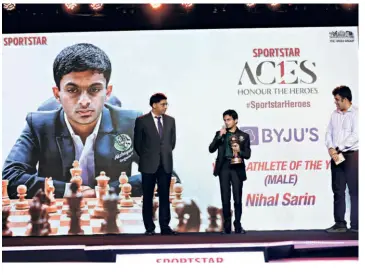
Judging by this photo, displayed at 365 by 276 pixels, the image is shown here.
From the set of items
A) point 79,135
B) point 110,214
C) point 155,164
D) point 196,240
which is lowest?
point 196,240

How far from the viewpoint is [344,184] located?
4.52 meters

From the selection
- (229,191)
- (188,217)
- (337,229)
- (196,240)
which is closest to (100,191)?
(188,217)

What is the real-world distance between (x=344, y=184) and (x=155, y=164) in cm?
175

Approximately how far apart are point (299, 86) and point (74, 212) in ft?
7.81

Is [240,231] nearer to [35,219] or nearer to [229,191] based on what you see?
[229,191]

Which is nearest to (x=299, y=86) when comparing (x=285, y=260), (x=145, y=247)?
(x=285, y=260)

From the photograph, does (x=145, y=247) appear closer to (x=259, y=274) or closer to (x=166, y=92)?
(x=259, y=274)

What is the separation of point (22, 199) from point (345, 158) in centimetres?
300

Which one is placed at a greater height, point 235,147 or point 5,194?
point 235,147

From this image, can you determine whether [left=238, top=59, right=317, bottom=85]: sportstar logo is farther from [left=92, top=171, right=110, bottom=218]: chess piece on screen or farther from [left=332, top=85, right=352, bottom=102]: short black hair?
[left=92, top=171, right=110, bottom=218]: chess piece on screen

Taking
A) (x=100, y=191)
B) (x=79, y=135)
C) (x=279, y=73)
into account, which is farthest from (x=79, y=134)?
(x=279, y=73)

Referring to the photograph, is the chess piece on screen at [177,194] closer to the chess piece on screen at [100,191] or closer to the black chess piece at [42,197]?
the chess piece on screen at [100,191]

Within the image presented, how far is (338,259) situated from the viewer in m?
4.48

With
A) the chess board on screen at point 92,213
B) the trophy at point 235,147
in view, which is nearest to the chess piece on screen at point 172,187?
the chess board on screen at point 92,213
